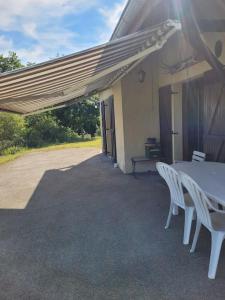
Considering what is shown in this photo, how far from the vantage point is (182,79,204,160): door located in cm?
582

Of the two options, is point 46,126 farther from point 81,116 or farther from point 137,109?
point 137,109

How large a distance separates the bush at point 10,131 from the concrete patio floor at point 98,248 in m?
8.44

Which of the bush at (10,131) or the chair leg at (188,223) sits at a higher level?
the bush at (10,131)

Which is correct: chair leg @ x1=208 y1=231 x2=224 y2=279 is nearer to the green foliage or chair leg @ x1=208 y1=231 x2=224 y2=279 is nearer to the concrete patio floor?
the concrete patio floor

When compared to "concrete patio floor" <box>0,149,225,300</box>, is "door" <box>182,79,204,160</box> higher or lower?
higher

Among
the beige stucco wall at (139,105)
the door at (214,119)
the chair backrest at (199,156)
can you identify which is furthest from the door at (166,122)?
the chair backrest at (199,156)

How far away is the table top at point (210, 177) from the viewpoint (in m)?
2.93

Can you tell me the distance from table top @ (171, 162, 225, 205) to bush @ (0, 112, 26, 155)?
1181cm

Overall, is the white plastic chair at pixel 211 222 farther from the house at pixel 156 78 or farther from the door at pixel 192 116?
the door at pixel 192 116

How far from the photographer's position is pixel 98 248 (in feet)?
11.8

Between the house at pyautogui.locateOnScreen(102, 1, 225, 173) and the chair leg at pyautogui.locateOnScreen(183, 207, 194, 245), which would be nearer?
the chair leg at pyautogui.locateOnScreen(183, 207, 194, 245)

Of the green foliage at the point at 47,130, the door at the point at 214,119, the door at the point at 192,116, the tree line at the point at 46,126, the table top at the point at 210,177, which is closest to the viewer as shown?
the table top at the point at 210,177

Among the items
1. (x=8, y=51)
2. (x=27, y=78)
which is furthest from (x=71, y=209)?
(x=8, y=51)

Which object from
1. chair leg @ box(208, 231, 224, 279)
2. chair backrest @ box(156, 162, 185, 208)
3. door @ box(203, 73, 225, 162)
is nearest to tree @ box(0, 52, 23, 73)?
door @ box(203, 73, 225, 162)
